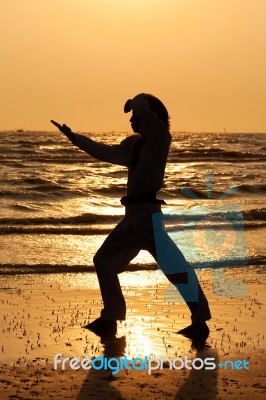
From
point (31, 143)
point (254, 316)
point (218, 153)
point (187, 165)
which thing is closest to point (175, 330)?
point (254, 316)

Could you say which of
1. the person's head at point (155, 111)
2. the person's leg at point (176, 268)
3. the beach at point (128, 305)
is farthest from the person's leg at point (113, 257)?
the person's head at point (155, 111)

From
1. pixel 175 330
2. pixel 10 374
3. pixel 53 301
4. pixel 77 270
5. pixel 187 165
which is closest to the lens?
pixel 10 374

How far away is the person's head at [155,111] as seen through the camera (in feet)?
25.1

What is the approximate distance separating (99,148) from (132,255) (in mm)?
1049

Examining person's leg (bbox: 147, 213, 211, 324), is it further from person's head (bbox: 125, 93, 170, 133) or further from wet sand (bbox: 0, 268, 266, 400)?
person's head (bbox: 125, 93, 170, 133)

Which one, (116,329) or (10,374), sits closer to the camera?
(10,374)

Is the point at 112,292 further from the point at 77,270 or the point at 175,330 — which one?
the point at 77,270

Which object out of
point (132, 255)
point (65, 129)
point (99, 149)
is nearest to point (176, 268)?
point (132, 255)

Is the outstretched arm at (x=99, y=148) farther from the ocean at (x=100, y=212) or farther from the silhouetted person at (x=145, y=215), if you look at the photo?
the ocean at (x=100, y=212)

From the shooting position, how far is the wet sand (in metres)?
6.24

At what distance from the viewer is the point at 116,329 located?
7.98 meters

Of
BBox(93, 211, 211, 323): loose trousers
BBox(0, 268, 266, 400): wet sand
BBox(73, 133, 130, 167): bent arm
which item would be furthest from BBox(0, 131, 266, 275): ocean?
BBox(73, 133, 130, 167): bent arm

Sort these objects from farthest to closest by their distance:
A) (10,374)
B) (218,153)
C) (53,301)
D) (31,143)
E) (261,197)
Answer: (31,143), (218,153), (261,197), (53,301), (10,374)

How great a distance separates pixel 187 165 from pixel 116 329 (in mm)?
35039
